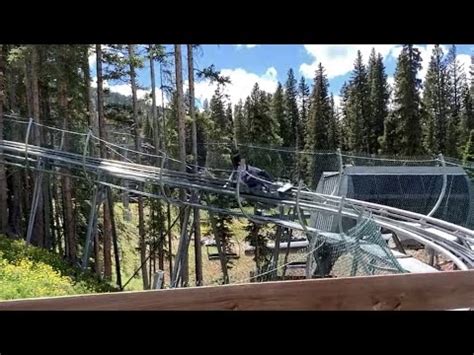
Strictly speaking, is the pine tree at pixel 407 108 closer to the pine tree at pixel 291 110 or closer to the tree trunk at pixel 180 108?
the pine tree at pixel 291 110

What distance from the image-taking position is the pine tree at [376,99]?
47.7ft

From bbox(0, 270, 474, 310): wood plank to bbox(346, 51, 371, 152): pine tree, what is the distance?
526 inches

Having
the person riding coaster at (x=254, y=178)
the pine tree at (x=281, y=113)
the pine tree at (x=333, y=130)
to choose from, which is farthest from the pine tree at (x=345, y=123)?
the person riding coaster at (x=254, y=178)

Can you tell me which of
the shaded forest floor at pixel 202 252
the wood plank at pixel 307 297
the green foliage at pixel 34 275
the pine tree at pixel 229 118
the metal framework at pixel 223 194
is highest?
the pine tree at pixel 229 118

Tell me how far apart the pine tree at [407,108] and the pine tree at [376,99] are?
0.42 metres

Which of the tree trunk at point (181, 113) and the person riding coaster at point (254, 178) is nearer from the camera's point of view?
the person riding coaster at point (254, 178)

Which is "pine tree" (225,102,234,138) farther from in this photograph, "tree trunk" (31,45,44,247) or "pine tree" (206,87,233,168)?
"tree trunk" (31,45,44,247)

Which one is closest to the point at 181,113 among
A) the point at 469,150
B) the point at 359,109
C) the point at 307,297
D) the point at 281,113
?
the point at 281,113

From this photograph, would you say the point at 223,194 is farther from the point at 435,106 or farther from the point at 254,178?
the point at 435,106

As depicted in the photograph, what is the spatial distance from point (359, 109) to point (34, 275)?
1127 cm

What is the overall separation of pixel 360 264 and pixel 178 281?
4359 mm
